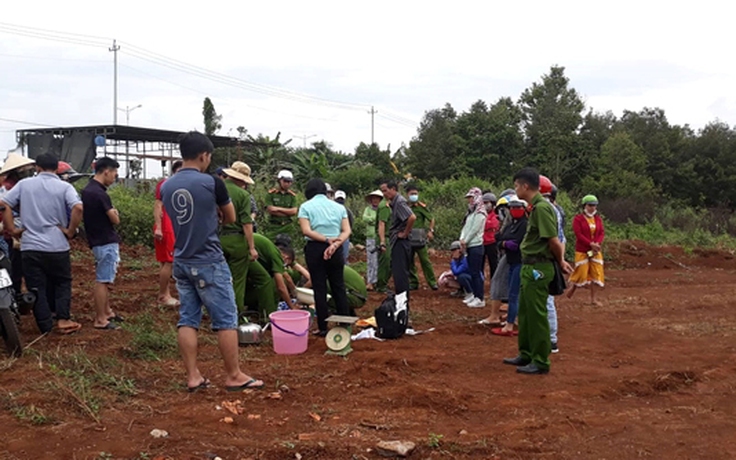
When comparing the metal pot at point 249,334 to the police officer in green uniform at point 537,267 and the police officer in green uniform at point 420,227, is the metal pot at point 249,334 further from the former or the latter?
the police officer in green uniform at point 420,227

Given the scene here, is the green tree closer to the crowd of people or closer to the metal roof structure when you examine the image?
the metal roof structure

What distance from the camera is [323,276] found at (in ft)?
22.4

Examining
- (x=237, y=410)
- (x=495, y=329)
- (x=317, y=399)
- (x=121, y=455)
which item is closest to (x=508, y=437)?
(x=317, y=399)

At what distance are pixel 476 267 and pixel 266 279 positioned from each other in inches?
136

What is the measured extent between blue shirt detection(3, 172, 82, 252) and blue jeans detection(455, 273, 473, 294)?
5.69m

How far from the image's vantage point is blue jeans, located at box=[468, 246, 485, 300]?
9266mm

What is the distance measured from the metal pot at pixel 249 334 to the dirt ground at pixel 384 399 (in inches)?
4.6

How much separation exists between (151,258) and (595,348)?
31.4ft

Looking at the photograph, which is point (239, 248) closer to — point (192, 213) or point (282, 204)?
point (192, 213)

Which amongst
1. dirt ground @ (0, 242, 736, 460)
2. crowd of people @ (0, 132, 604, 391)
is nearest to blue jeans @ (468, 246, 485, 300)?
crowd of people @ (0, 132, 604, 391)

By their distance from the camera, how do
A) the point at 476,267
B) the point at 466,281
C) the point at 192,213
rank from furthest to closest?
1. the point at 466,281
2. the point at 476,267
3. the point at 192,213

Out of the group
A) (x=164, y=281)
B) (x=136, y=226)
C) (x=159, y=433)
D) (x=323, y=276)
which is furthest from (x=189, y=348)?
(x=136, y=226)

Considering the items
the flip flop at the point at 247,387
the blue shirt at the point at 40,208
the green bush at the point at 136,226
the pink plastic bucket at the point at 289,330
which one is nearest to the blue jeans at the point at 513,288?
the pink plastic bucket at the point at 289,330

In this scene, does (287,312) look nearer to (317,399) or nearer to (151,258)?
(317,399)
